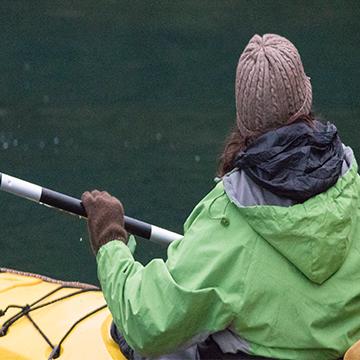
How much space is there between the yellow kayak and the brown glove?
12.9 inches

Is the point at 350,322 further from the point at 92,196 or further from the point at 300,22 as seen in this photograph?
the point at 300,22

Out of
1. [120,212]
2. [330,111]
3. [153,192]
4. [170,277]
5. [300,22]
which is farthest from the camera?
[300,22]

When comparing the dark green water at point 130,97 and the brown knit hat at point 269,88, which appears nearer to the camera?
the brown knit hat at point 269,88

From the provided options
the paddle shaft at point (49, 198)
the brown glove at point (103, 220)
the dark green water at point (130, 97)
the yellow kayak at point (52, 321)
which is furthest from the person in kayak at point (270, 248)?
the dark green water at point (130, 97)

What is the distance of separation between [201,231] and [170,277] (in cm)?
10

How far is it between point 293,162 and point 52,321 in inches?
38.6

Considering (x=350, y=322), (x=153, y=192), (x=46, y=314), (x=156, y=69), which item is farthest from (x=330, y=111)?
(x=350, y=322)

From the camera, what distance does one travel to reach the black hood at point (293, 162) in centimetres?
206

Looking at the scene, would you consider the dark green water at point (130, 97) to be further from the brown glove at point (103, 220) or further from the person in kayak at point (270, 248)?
the person in kayak at point (270, 248)

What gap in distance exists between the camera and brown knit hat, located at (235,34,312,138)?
2109 millimetres

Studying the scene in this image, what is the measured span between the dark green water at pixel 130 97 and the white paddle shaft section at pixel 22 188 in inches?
70.5

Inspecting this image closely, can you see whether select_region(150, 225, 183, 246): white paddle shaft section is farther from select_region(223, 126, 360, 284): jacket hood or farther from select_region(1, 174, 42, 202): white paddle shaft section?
select_region(223, 126, 360, 284): jacket hood

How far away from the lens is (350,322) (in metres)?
2.17

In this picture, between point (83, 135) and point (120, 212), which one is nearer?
point (120, 212)
